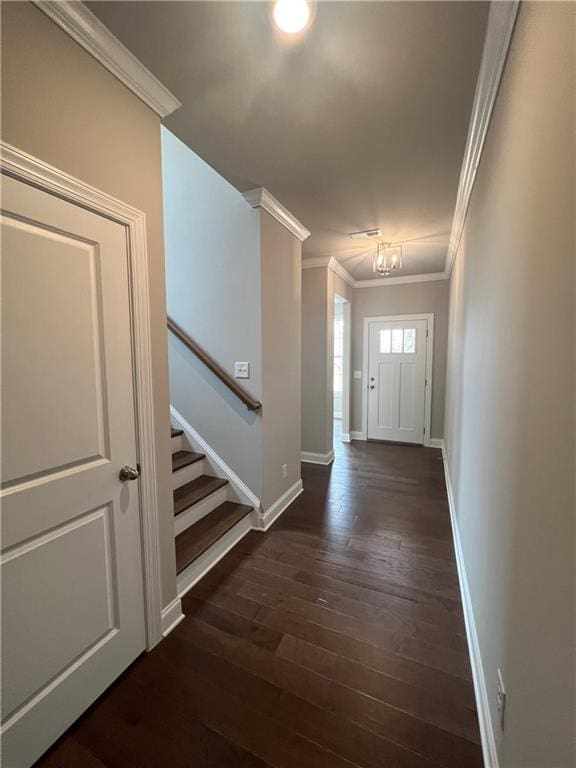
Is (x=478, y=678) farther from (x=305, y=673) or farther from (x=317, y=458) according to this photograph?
(x=317, y=458)

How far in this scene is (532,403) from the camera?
0.84 meters

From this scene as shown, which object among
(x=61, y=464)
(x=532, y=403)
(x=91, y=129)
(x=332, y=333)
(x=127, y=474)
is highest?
(x=91, y=129)

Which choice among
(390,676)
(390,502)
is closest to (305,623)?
(390,676)

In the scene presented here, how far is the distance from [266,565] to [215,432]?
1.07 metres

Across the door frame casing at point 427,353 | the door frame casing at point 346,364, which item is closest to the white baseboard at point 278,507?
the door frame casing at point 346,364

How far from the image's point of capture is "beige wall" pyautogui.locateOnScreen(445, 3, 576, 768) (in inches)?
25.3

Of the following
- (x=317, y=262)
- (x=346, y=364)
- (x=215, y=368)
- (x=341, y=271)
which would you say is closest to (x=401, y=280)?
(x=341, y=271)

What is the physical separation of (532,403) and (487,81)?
139 cm

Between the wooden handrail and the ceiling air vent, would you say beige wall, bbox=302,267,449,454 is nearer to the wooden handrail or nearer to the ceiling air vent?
the ceiling air vent

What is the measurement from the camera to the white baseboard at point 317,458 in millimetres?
4047

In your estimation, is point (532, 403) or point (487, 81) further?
point (487, 81)

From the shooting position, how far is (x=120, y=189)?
1315mm

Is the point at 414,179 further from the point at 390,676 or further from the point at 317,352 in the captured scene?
the point at 390,676

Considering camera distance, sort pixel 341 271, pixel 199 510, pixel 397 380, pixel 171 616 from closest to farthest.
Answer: pixel 171 616, pixel 199 510, pixel 341 271, pixel 397 380
